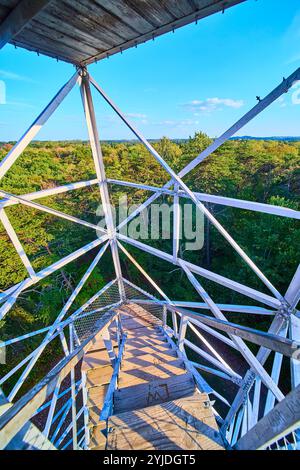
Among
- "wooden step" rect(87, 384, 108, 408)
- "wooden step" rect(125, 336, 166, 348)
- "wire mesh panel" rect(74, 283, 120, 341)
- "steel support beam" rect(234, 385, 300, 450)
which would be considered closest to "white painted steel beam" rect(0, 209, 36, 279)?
"wooden step" rect(125, 336, 166, 348)

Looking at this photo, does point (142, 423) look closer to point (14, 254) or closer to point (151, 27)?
point (151, 27)

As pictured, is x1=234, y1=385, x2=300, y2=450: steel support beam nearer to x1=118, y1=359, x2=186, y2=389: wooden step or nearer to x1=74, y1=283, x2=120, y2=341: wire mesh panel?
x1=118, y1=359, x2=186, y2=389: wooden step

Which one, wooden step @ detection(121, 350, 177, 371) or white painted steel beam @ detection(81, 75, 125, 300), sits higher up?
white painted steel beam @ detection(81, 75, 125, 300)

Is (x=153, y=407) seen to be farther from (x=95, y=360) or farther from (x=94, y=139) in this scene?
(x=94, y=139)

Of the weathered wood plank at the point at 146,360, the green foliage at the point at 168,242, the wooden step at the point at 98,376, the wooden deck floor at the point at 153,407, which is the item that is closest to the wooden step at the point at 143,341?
the wooden deck floor at the point at 153,407

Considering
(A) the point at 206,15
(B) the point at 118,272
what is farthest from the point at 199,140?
(A) the point at 206,15

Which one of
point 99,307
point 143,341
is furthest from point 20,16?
point 99,307
